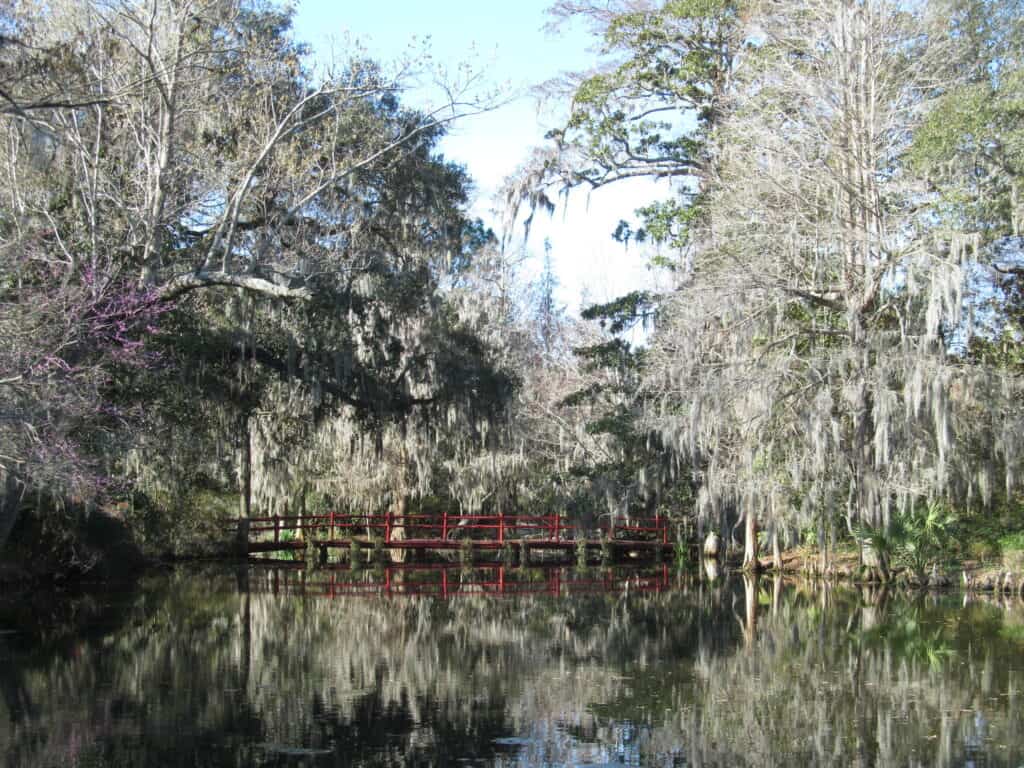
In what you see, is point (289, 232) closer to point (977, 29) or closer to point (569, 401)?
point (569, 401)

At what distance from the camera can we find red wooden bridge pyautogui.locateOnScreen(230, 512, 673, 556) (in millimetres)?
26062

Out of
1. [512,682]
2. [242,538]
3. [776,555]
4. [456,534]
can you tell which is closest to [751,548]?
[776,555]

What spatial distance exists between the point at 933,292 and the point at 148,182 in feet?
33.5

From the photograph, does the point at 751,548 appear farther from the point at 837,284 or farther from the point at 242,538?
the point at 242,538

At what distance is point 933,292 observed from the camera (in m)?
15.5

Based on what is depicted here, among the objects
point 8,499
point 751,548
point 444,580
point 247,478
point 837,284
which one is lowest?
point 444,580

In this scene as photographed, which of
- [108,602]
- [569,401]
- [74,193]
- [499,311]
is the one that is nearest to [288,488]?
[499,311]

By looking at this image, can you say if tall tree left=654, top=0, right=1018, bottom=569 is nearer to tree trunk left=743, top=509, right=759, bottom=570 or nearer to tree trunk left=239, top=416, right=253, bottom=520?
tree trunk left=743, top=509, right=759, bottom=570

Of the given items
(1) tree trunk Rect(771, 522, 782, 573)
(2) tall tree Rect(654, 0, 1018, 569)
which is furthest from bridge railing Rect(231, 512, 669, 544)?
(2) tall tree Rect(654, 0, 1018, 569)

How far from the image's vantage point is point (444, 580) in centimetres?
2195

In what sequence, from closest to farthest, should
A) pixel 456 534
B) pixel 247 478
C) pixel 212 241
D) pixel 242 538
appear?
pixel 212 241 < pixel 247 478 < pixel 242 538 < pixel 456 534

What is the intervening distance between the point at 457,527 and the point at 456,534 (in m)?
2.36

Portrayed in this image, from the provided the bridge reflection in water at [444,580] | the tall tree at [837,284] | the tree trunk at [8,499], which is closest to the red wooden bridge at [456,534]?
the bridge reflection in water at [444,580]

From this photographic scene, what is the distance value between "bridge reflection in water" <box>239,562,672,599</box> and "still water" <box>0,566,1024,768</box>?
5.55 feet
